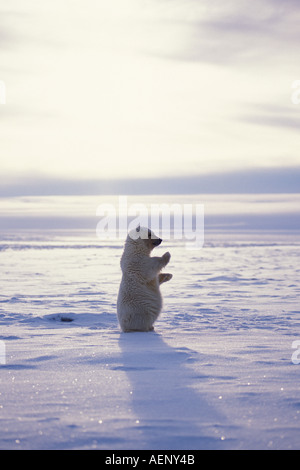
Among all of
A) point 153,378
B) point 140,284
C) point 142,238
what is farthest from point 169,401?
point 142,238

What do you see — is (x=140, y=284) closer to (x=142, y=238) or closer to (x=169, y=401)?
(x=142, y=238)

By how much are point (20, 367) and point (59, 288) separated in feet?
24.1

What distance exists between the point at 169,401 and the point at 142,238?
406cm

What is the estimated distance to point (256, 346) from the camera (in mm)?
5727

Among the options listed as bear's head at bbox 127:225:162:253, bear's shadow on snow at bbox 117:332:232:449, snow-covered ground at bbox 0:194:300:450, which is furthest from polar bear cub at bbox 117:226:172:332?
bear's shadow on snow at bbox 117:332:232:449

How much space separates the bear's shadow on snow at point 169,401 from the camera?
3.10 metres

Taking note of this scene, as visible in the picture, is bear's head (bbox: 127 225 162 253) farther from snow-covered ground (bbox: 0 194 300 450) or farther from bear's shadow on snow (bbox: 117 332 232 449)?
bear's shadow on snow (bbox: 117 332 232 449)

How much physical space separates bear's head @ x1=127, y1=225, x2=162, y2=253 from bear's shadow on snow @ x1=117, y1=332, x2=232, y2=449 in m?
2.21

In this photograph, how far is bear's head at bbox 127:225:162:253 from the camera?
25.0ft

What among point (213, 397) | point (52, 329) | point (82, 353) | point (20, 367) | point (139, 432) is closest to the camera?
point (139, 432)

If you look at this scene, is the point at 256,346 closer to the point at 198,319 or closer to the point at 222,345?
the point at 222,345

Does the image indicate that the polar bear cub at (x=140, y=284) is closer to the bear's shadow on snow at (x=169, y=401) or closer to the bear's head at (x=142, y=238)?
the bear's head at (x=142, y=238)
